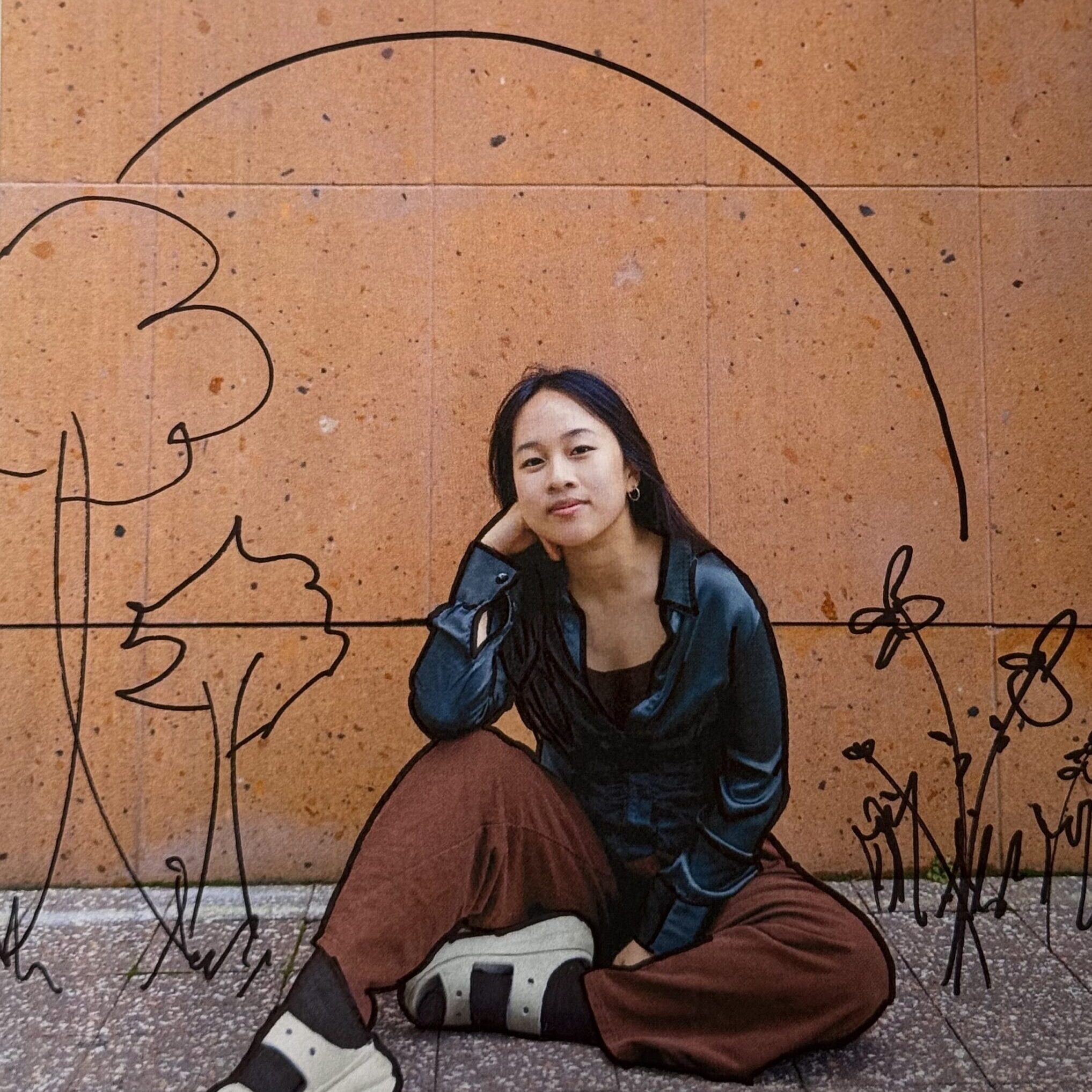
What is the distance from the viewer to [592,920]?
3074 millimetres

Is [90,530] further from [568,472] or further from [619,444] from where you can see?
[619,444]

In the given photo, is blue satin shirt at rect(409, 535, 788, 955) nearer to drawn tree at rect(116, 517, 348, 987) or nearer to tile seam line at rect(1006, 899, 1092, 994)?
drawn tree at rect(116, 517, 348, 987)

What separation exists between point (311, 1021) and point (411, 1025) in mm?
384

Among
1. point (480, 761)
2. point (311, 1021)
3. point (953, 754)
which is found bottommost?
point (311, 1021)

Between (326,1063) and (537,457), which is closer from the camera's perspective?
(326,1063)

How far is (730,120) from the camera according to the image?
3.75m

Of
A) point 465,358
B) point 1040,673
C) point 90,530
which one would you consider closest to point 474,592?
point 465,358

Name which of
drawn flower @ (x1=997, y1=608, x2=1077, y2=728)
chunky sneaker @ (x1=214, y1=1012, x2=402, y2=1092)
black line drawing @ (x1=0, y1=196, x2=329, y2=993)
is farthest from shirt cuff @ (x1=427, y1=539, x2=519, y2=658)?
drawn flower @ (x1=997, y1=608, x2=1077, y2=728)

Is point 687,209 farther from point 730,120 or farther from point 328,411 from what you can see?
point 328,411

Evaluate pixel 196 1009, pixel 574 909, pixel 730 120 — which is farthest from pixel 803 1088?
pixel 730 120

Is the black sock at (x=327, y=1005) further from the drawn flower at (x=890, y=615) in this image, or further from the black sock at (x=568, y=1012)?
the drawn flower at (x=890, y=615)

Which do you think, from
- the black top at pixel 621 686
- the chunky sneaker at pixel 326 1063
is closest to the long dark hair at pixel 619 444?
the black top at pixel 621 686

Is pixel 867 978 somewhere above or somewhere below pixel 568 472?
below

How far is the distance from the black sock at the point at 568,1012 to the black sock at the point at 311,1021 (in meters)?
0.56
